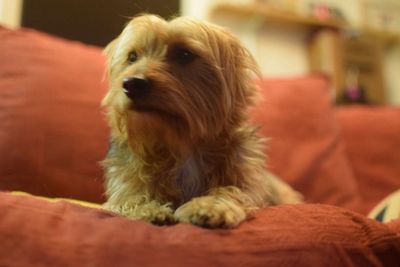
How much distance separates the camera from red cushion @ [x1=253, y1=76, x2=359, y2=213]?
1.96 m

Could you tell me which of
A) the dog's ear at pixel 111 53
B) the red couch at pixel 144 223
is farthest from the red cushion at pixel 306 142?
the dog's ear at pixel 111 53

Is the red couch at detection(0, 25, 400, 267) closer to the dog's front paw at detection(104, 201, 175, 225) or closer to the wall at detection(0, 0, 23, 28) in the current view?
the dog's front paw at detection(104, 201, 175, 225)

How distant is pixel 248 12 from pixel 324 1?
70 cm

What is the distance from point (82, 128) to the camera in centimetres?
170

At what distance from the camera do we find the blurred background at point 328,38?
114 inches

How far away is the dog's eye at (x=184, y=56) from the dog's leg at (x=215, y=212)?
1.28 feet

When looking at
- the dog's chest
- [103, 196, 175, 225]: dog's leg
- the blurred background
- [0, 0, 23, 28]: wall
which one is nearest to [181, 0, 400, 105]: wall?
the blurred background

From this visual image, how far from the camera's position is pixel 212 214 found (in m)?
0.92

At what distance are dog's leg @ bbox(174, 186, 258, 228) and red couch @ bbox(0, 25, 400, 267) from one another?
36mm

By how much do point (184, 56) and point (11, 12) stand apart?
4.35ft

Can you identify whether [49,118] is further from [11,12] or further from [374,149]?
[374,149]

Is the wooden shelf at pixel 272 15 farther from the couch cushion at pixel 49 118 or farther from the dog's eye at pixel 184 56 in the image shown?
the dog's eye at pixel 184 56

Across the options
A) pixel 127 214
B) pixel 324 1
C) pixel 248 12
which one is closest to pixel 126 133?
pixel 127 214

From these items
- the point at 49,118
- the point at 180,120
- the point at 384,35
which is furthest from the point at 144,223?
the point at 384,35
